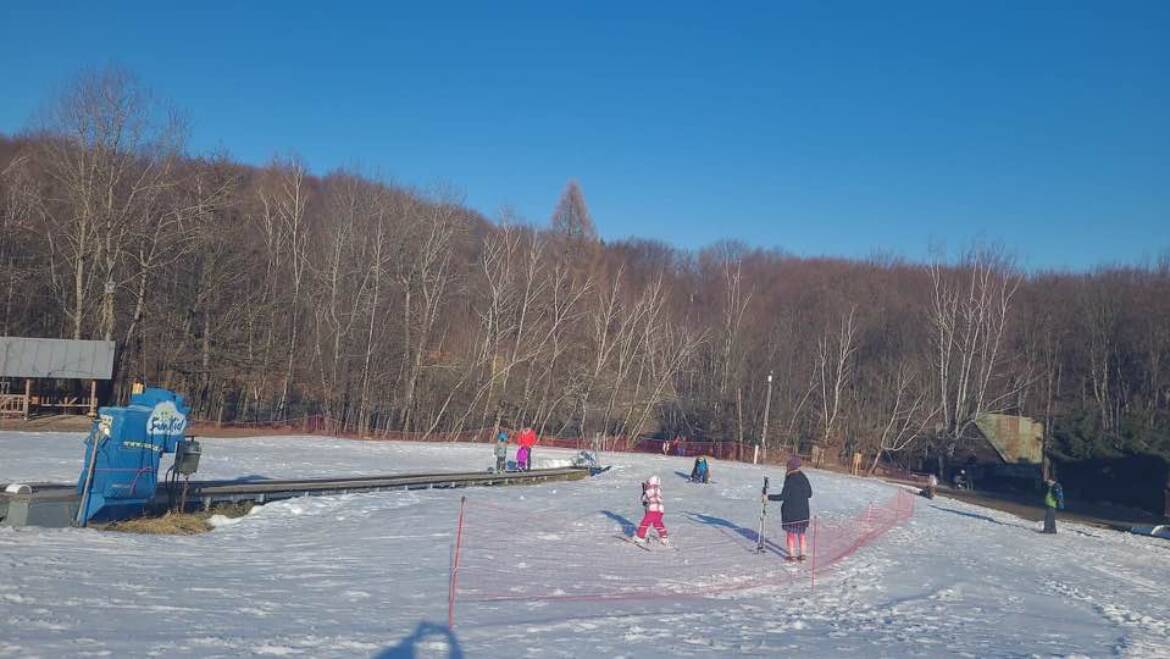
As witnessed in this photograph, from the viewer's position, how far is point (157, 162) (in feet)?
169

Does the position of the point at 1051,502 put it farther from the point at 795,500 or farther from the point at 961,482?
the point at 961,482

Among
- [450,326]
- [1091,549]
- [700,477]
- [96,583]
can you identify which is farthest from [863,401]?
[96,583]

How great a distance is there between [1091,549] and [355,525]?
20.7m

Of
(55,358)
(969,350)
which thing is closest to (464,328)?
(55,358)

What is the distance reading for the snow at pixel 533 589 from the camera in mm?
9469

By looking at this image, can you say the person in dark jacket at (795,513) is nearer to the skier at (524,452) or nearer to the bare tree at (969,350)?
the skier at (524,452)

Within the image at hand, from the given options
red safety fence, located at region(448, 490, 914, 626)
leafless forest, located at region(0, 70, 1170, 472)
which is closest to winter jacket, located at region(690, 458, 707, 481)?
red safety fence, located at region(448, 490, 914, 626)

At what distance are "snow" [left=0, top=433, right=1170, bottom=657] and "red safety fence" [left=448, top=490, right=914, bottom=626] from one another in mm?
73

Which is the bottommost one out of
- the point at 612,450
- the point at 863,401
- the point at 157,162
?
the point at 612,450

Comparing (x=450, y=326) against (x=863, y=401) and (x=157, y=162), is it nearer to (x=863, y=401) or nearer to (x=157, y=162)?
(x=157, y=162)

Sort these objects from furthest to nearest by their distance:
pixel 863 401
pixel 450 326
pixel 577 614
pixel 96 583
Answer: pixel 863 401
pixel 450 326
pixel 577 614
pixel 96 583

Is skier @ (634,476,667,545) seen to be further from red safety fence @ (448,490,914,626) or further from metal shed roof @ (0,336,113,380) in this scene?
metal shed roof @ (0,336,113,380)

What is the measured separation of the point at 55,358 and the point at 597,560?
3846cm

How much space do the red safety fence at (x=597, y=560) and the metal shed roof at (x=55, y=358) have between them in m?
29.6
